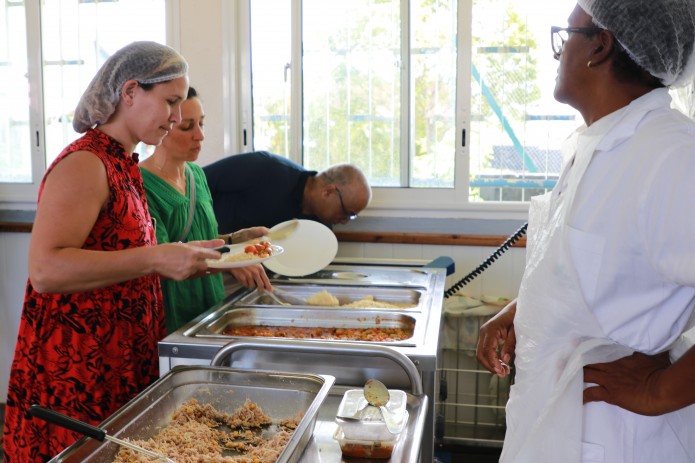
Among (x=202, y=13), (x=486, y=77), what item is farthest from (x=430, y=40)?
(x=202, y=13)

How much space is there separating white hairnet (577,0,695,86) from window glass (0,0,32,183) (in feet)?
9.94

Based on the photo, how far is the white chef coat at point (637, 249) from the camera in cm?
91

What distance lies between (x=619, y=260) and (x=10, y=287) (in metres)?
3.14

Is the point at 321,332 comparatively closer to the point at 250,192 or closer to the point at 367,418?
the point at 367,418

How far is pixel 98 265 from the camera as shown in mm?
1315

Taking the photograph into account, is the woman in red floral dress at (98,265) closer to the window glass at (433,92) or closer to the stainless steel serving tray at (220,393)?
the stainless steel serving tray at (220,393)

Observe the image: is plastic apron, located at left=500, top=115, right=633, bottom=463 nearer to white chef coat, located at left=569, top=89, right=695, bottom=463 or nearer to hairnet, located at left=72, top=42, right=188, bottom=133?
white chef coat, located at left=569, top=89, right=695, bottom=463

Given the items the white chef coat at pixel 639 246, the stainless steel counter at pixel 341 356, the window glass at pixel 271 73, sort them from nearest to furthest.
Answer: the white chef coat at pixel 639 246
the stainless steel counter at pixel 341 356
the window glass at pixel 271 73

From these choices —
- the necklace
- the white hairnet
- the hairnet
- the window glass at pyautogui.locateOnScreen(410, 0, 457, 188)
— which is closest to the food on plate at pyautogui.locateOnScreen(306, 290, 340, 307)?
the necklace

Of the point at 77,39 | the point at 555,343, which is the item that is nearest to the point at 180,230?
the point at 555,343

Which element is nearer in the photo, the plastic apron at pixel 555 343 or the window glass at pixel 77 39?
the plastic apron at pixel 555 343

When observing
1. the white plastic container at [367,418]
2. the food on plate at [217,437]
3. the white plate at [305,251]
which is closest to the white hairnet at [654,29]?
the white plastic container at [367,418]

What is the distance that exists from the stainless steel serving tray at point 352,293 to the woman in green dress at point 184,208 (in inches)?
5.0

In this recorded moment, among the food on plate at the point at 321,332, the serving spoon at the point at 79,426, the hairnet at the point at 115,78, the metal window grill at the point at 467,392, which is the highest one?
the hairnet at the point at 115,78
